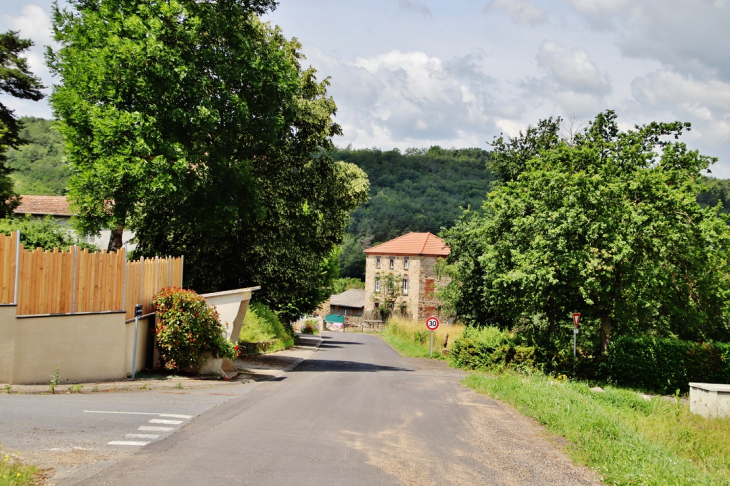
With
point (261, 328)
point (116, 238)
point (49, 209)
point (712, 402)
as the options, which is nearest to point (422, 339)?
point (261, 328)

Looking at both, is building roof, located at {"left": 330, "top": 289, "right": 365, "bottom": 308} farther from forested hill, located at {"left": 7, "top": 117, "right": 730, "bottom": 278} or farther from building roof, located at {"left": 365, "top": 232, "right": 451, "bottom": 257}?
building roof, located at {"left": 365, "top": 232, "right": 451, "bottom": 257}

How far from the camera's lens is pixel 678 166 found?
2619 centimetres

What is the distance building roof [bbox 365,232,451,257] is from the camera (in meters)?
81.7

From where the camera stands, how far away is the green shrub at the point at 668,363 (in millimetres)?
22938

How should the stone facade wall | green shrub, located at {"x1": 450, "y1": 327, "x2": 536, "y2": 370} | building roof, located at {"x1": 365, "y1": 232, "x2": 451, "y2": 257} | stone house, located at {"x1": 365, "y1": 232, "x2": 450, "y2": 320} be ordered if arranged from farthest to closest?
1. building roof, located at {"x1": 365, "y1": 232, "x2": 451, "y2": 257}
2. stone house, located at {"x1": 365, "y1": 232, "x2": 450, "y2": 320}
3. the stone facade wall
4. green shrub, located at {"x1": 450, "y1": 327, "x2": 536, "y2": 370}

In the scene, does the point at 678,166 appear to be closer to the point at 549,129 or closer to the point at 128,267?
the point at 549,129

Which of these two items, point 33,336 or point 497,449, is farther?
point 33,336

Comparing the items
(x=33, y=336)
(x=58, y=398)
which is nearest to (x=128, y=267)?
(x=33, y=336)

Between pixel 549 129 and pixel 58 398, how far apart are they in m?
30.3

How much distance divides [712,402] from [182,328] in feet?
46.5

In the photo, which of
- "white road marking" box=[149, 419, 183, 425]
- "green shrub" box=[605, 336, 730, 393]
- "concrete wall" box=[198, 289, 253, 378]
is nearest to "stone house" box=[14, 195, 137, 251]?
"concrete wall" box=[198, 289, 253, 378]

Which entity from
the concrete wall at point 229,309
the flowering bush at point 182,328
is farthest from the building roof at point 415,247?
the flowering bush at point 182,328

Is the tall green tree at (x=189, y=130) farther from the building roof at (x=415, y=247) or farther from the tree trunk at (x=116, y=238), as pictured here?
the building roof at (x=415, y=247)

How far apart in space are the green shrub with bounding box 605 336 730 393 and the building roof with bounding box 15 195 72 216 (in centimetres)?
3864
